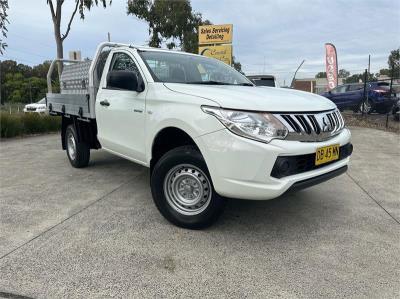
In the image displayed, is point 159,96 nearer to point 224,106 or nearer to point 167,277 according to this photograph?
point 224,106

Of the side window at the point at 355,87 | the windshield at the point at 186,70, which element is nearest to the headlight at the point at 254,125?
the windshield at the point at 186,70

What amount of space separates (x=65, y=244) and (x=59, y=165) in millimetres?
3495

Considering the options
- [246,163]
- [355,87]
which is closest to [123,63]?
[246,163]

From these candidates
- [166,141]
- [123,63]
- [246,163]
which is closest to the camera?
[246,163]

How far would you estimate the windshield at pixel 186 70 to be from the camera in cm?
412

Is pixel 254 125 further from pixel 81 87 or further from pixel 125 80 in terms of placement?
pixel 81 87

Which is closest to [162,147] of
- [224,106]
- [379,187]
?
[224,106]

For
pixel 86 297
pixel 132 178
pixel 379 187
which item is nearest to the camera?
pixel 86 297

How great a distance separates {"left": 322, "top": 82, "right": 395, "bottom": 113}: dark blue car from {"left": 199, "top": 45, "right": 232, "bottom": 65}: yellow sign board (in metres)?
4.89

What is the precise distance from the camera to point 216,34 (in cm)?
1541

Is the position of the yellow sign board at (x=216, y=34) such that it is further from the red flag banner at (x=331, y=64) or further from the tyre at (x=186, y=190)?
the tyre at (x=186, y=190)

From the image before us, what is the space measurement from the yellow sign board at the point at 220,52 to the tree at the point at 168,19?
19.8 feet

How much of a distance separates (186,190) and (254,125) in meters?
0.99

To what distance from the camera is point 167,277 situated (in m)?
2.75
